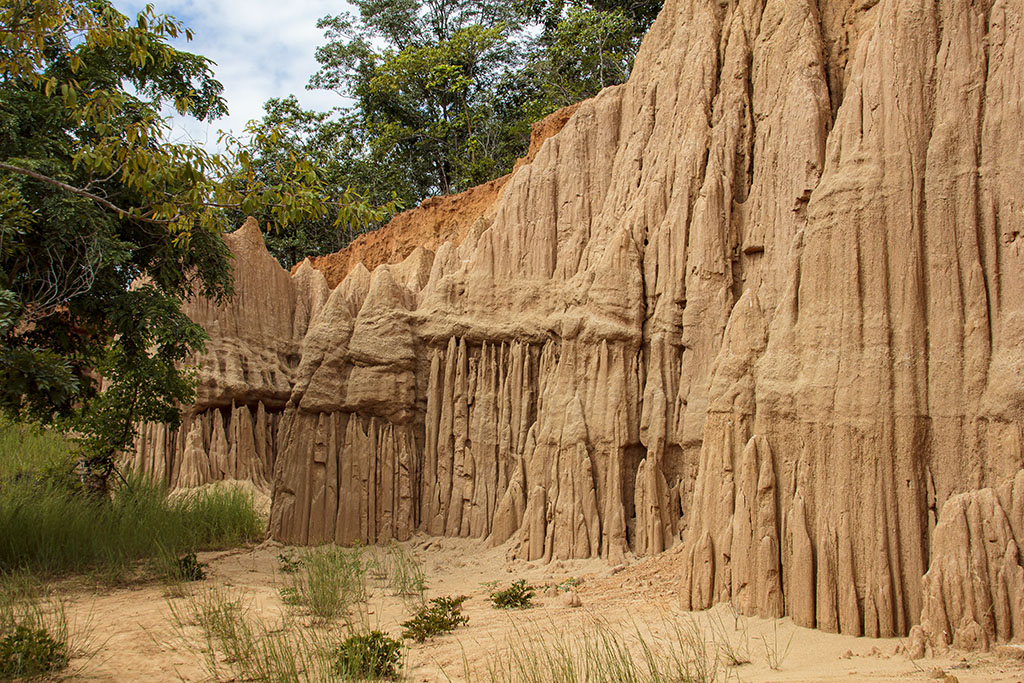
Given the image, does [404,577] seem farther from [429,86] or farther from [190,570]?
[429,86]

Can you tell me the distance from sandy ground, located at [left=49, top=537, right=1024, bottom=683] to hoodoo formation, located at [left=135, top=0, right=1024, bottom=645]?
41cm

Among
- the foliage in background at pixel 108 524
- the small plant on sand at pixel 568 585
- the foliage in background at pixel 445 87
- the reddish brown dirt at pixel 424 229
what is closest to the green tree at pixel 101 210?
the foliage in background at pixel 108 524

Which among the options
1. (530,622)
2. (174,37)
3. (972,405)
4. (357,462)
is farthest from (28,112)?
(972,405)

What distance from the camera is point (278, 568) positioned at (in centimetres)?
1429

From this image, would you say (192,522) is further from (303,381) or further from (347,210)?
(347,210)

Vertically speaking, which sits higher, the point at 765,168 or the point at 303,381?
the point at 765,168

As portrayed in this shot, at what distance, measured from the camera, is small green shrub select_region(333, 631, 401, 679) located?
25.1 ft

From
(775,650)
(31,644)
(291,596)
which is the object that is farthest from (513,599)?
(31,644)

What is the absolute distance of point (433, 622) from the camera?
381 inches

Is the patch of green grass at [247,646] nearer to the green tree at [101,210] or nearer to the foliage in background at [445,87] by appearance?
the green tree at [101,210]

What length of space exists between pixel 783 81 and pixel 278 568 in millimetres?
11056

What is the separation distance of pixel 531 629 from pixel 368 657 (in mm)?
2078

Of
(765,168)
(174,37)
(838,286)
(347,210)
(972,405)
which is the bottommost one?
(972,405)

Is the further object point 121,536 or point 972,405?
point 121,536
